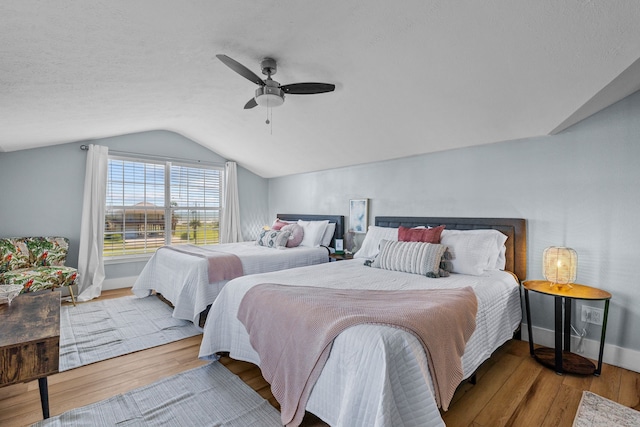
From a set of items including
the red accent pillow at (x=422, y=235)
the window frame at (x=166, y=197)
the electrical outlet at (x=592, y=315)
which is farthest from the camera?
the window frame at (x=166, y=197)

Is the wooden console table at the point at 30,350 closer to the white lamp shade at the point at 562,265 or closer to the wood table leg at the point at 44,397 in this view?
the wood table leg at the point at 44,397

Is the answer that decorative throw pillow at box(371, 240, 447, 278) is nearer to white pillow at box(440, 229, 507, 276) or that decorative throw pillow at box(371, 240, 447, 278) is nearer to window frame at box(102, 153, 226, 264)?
white pillow at box(440, 229, 507, 276)

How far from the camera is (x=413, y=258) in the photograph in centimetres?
269

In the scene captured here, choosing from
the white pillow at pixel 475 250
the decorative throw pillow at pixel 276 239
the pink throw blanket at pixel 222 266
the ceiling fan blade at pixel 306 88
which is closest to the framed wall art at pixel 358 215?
the decorative throw pillow at pixel 276 239

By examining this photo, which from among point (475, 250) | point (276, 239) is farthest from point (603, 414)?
point (276, 239)

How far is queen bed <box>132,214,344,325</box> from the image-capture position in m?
3.17

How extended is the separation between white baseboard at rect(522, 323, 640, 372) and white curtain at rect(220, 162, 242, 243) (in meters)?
4.79

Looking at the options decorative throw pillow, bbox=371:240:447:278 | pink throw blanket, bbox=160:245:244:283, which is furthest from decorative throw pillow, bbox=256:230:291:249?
decorative throw pillow, bbox=371:240:447:278

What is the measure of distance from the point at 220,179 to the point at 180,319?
125 inches

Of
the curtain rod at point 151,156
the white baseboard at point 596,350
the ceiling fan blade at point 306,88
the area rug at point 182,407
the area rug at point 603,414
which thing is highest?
the ceiling fan blade at point 306,88

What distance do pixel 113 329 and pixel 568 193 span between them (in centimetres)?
454

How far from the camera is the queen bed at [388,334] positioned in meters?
1.28

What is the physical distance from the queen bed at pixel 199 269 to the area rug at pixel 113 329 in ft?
0.56

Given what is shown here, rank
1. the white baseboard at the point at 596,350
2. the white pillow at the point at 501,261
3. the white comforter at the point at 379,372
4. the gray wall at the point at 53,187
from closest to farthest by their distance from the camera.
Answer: the white comforter at the point at 379,372 → the white baseboard at the point at 596,350 → the white pillow at the point at 501,261 → the gray wall at the point at 53,187
